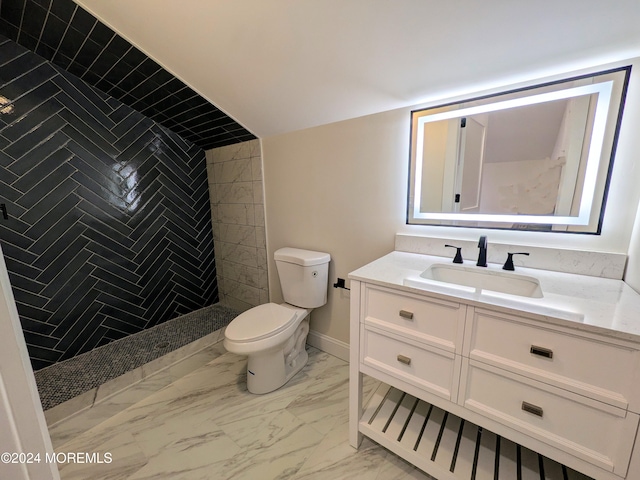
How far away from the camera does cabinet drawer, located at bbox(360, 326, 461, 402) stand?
1017 mm

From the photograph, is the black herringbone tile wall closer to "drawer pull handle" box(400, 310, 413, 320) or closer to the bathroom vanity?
the bathroom vanity

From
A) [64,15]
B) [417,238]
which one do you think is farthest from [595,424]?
[64,15]

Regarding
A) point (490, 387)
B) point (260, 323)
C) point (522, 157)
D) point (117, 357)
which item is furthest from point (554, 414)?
point (117, 357)

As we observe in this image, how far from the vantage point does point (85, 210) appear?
194cm

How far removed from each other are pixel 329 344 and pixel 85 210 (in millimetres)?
2064

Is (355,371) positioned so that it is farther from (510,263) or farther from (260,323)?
(510,263)

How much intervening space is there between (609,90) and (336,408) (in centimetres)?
199

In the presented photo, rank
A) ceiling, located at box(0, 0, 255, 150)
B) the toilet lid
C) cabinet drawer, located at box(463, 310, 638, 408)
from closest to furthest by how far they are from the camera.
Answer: cabinet drawer, located at box(463, 310, 638, 408) < ceiling, located at box(0, 0, 255, 150) < the toilet lid

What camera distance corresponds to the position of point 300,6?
1099 mm

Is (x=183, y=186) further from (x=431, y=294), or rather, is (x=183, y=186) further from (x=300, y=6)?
(x=431, y=294)

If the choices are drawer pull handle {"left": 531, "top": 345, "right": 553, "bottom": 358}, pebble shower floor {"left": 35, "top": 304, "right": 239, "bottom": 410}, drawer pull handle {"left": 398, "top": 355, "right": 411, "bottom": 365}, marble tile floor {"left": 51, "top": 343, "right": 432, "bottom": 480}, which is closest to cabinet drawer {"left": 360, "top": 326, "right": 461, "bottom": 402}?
drawer pull handle {"left": 398, "top": 355, "right": 411, "bottom": 365}

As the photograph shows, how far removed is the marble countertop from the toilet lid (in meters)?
0.72

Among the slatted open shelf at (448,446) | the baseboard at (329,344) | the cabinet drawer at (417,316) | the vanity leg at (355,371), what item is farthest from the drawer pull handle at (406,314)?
the baseboard at (329,344)

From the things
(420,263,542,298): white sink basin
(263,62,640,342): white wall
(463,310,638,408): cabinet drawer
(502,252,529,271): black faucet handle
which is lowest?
(463,310,638,408): cabinet drawer
